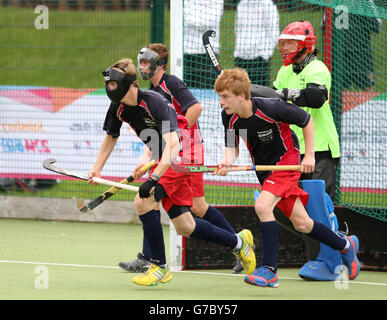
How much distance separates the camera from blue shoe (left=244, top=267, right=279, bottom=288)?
5.22 metres

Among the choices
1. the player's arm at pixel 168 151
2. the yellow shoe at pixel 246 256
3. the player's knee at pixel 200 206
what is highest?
the player's arm at pixel 168 151

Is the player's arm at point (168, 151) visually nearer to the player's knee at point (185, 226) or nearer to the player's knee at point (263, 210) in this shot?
the player's knee at point (185, 226)

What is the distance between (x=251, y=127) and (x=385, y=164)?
67.4 inches

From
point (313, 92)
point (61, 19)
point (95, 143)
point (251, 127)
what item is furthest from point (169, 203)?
point (61, 19)

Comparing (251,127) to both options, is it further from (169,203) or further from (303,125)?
(169,203)

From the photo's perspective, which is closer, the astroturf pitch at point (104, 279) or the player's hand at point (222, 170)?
the astroturf pitch at point (104, 279)

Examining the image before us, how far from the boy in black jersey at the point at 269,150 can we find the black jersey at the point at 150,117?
35 centimetres

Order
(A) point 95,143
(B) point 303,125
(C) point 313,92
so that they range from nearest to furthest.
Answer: (B) point 303,125 → (C) point 313,92 → (A) point 95,143

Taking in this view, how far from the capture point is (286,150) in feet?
18.3

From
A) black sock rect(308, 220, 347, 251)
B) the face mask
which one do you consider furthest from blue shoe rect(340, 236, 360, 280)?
the face mask

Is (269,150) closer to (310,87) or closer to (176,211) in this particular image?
(310,87)

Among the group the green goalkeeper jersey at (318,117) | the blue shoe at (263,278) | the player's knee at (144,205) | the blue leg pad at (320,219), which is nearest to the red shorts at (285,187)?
the blue leg pad at (320,219)

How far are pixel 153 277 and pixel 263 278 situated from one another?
719mm

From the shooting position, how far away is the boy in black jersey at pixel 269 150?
5.34 metres
